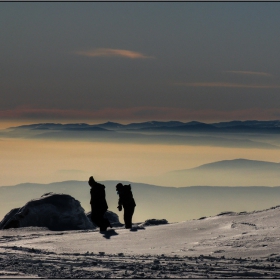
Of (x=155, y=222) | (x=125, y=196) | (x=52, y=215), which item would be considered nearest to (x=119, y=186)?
(x=125, y=196)

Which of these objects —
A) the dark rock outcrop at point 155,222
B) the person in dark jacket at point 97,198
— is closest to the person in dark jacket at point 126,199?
the person in dark jacket at point 97,198

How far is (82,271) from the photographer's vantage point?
11406mm

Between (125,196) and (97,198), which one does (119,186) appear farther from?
(97,198)

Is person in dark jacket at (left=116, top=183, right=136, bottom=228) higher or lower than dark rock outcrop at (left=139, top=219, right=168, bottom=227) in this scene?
higher

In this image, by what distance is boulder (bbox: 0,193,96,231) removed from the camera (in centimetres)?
2466

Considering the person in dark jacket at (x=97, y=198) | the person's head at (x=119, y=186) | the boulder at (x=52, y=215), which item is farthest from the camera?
the boulder at (x=52, y=215)

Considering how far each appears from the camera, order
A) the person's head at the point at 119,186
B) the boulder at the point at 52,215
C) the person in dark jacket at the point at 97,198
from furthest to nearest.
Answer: the boulder at the point at 52,215, the person's head at the point at 119,186, the person in dark jacket at the point at 97,198

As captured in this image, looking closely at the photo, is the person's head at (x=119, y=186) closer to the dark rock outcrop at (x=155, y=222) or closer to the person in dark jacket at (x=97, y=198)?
the person in dark jacket at (x=97, y=198)

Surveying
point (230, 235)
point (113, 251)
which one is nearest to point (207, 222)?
point (230, 235)

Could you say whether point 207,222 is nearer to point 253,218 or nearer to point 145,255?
point 253,218

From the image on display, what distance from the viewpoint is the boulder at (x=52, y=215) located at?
971 inches

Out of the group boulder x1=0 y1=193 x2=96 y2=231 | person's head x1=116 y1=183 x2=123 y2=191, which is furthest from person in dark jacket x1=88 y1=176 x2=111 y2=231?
boulder x1=0 y1=193 x2=96 y2=231

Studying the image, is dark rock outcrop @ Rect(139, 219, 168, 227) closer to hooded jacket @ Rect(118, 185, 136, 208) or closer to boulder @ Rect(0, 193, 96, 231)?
boulder @ Rect(0, 193, 96, 231)

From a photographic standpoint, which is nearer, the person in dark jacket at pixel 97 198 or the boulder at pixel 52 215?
the person in dark jacket at pixel 97 198
